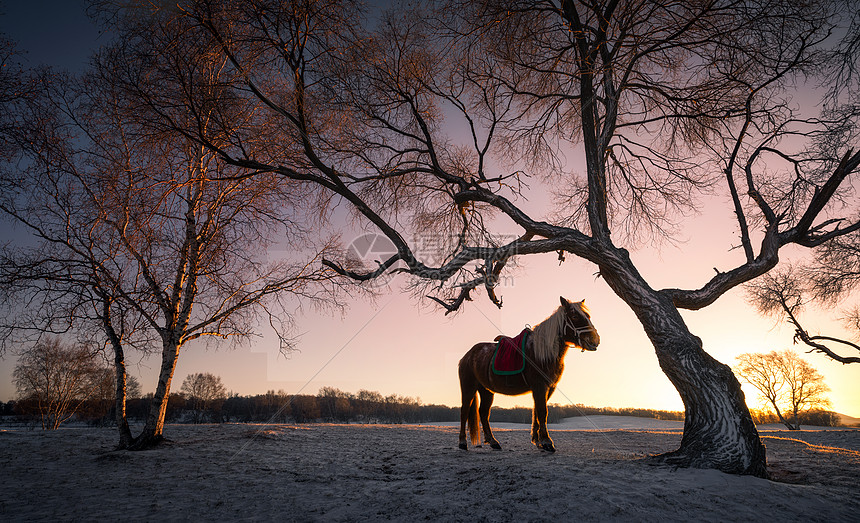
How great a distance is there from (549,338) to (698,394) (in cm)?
220

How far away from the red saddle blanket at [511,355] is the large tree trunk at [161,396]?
7350mm

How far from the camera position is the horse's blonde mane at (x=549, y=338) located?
6461mm

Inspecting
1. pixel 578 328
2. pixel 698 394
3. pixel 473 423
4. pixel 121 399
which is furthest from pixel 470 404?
pixel 121 399

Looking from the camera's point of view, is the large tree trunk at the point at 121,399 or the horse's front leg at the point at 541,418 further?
the large tree trunk at the point at 121,399

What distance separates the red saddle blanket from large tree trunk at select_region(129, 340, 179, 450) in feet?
24.1

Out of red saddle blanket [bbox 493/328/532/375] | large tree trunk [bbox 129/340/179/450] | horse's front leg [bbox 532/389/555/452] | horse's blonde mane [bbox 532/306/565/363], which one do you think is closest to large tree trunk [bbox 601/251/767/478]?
Result: horse's blonde mane [bbox 532/306/565/363]

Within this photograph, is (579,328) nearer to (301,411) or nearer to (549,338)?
(549,338)

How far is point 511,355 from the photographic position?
23.0 ft

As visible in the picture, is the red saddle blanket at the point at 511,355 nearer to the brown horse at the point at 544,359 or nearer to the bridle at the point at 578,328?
the brown horse at the point at 544,359

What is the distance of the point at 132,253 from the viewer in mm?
8453

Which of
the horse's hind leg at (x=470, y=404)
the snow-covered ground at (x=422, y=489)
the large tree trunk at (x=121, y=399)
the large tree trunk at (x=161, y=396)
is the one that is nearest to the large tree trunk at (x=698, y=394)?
the snow-covered ground at (x=422, y=489)

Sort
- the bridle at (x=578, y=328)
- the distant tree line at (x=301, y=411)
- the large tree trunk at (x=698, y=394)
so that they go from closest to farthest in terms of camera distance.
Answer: the large tree trunk at (x=698, y=394) < the bridle at (x=578, y=328) < the distant tree line at (x=301, y=411)

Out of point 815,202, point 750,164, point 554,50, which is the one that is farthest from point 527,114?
point 815,202

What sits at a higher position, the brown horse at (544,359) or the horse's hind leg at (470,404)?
the brown horse at (544,359)
